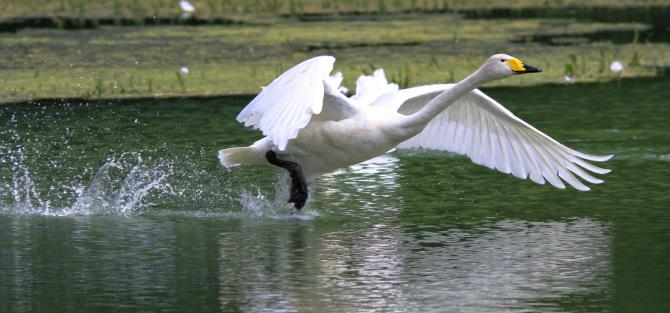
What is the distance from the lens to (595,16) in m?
21.4

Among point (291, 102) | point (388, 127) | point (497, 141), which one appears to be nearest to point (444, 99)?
point (388, 127)

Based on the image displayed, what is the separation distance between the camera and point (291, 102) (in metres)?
7.61

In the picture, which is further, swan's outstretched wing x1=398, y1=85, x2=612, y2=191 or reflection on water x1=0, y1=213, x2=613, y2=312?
swan's outstretched wing x1=398, y1=85, x2=612, y2=191

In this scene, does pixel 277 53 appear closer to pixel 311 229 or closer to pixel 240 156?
pixel 240 156

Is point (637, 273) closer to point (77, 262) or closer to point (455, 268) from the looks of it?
point (455, 268)

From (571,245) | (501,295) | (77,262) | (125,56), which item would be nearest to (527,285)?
(501,295)

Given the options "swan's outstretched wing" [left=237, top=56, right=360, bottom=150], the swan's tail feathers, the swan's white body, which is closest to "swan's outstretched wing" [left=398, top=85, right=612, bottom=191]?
the swan's white body

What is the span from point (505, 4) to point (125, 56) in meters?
8.33

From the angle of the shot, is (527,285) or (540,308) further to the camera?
(527,285)

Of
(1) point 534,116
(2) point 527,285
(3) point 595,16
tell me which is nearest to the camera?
(2) point 527,285

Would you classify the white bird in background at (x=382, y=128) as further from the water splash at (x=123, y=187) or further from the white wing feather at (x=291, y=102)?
the water splash at (x=123, y=187)

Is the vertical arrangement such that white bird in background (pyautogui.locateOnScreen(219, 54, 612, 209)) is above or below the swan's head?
below

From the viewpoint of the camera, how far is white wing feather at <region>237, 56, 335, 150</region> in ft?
24.4

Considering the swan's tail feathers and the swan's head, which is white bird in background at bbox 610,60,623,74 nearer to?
the swan's tail feathers
